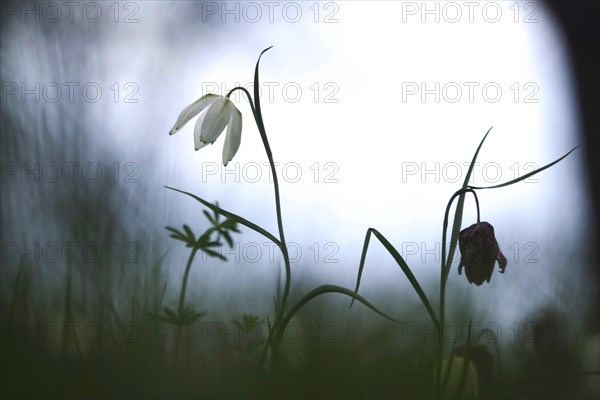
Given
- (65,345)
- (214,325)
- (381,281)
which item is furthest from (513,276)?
(65,345)

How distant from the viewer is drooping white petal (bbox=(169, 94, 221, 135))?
141 centimetres

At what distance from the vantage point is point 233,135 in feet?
4.68

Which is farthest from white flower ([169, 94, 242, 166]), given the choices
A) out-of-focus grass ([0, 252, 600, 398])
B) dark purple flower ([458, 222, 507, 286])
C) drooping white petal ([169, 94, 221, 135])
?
dark purple flower ([458, 222, 507, 286])

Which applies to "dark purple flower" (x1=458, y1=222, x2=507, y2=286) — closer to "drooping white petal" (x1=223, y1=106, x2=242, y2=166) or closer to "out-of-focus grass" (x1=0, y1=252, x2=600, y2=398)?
"out-of-focus grass" (x1=0, y1=252, x2=600, y2=398)

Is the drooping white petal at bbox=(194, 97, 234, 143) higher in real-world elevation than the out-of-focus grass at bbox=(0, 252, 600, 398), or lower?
higher

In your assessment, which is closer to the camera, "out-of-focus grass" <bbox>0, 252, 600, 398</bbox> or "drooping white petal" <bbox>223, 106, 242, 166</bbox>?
"out-of-focus grass" <bbox>0, 252, 600, 398</bbox>

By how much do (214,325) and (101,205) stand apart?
29 cm

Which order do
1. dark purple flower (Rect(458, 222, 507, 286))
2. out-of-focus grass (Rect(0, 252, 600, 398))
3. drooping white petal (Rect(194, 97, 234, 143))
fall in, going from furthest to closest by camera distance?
drooping white petal (Rect(194, 97, 234, 143))
dark purple flower (Rect(458, 222, 507, 286))
out-of-focus grass (Rect(0, 252, 600, 398))

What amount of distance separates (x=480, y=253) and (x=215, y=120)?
1.81 feet

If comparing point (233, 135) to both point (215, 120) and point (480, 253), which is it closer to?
point (215, 120)

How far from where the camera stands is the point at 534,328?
1.36 metres

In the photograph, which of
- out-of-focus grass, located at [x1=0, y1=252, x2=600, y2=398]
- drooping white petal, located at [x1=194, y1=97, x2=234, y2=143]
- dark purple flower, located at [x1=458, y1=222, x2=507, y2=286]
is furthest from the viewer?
drooping white petal, located at [x1=194, y1=97, x2=234, y2=143]

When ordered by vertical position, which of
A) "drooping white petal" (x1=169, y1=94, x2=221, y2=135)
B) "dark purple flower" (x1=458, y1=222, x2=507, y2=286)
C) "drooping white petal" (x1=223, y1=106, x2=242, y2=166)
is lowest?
"dark purple flower" (x1=458, y1=222, x2=507, y2=286)

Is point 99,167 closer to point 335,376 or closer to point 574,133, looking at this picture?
point 335,376
